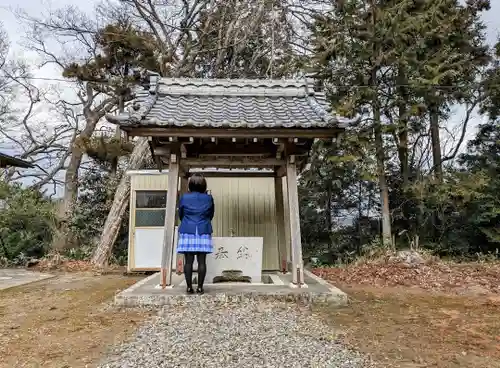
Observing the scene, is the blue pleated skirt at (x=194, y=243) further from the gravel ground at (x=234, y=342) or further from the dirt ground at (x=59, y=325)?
the dirt ground at (x=59, y=325)

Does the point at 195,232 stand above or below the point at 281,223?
below

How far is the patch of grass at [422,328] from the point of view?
300cm

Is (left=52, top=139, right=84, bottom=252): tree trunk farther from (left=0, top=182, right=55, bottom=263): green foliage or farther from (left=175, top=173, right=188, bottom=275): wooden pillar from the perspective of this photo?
(left=175, top=173, right=188, bottom=275): wooden pillar

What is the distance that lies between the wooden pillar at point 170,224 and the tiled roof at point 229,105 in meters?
0.63

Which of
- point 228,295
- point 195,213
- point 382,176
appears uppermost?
point 382,176

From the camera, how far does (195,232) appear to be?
4801 millimetres

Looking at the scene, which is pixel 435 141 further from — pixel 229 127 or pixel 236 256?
pixel 229 127

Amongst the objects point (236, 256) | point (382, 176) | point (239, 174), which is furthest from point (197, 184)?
point (382, 176)

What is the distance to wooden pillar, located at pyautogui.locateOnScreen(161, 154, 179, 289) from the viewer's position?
16.2 ft

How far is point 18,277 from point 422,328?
24.8 feet

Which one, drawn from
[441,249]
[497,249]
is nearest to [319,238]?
[441,249]

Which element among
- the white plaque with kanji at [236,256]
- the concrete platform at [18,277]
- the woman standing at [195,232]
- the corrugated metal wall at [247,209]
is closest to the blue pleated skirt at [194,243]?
the woman standing at [195,232]

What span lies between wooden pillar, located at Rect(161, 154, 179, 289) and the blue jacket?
0.14m

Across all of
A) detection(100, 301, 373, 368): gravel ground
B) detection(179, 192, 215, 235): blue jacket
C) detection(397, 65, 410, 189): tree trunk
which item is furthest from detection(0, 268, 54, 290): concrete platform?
detection(397, 65, 410, 189): tree trunk
